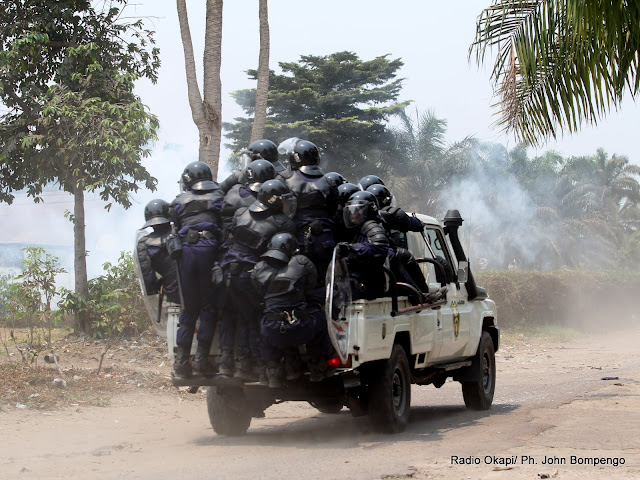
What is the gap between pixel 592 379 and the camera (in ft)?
44.8

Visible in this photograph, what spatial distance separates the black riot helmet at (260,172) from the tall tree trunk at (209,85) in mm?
5389

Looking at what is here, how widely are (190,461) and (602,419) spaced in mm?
4522

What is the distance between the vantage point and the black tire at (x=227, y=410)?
805 centimetres

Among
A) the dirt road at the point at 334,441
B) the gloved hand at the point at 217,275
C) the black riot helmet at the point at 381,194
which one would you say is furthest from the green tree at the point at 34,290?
the black riot helmet at the point at 381,194

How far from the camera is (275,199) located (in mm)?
7383

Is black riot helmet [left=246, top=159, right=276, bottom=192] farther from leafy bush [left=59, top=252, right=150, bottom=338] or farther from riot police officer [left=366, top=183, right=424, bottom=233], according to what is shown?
leafy bush [left=59, top=252, right=150, bottom=338]

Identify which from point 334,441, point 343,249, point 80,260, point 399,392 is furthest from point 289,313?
point 80,260

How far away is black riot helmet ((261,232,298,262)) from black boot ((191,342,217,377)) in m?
1.07

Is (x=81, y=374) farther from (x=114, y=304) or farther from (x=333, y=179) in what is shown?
(x=333, y=179)

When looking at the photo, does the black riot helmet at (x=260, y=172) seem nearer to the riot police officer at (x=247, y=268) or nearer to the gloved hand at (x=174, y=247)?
the riot police officer at (x=247, y=268)

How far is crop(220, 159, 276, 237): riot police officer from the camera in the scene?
7699 mm

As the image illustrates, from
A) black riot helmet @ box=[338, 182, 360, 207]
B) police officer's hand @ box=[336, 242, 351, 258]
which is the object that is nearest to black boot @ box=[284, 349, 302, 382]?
police officer's hand @ box=[336, 242, 351, 258]

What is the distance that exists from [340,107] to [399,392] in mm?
21452

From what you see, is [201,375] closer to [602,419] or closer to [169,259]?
[169,259]
